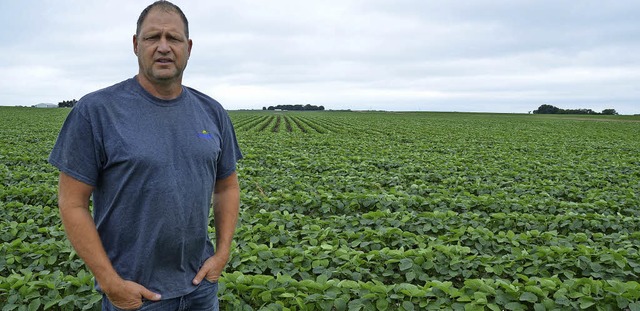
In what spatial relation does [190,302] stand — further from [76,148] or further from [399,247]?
[399,247]

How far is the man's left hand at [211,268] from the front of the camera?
214cm

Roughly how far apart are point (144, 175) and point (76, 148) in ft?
0.91

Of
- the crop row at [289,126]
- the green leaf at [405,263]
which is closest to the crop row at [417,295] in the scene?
the green leaf at [405,263]

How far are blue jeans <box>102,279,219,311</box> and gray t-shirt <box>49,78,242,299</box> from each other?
2.1 inches

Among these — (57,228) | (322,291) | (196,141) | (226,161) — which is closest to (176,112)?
(196,141)

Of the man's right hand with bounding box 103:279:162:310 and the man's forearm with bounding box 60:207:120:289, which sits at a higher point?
the man's forearm with bounding box 60:207:120:289

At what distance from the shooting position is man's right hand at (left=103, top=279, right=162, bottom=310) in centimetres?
188

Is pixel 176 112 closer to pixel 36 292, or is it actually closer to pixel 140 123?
pixel 140 123

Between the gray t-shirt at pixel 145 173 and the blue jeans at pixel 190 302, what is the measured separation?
0.17 ft

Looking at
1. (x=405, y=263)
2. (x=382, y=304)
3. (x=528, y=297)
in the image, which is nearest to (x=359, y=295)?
(x=382, y=304)

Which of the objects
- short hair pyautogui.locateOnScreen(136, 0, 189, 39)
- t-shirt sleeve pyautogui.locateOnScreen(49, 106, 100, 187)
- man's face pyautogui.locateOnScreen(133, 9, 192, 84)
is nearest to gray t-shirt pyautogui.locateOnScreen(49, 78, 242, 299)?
t-shirt sleeve pyautogui.locateOnScreen(49, 106, 100, 187)

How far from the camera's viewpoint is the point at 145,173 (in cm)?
184

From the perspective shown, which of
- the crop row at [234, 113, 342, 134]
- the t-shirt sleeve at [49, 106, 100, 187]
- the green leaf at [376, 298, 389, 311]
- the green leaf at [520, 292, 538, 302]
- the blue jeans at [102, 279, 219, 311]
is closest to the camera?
the t-shirt sleeve at [49, 106, 100, 187]

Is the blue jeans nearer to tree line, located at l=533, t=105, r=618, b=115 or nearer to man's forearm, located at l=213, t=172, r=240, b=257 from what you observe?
man's forearm, located at l=213, t=172, r=240, b=257
